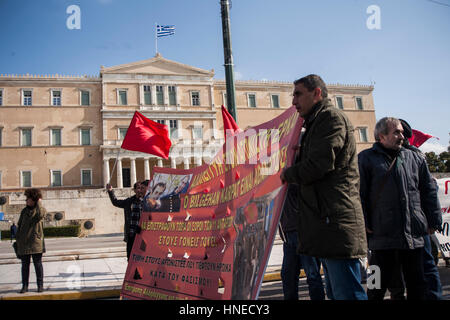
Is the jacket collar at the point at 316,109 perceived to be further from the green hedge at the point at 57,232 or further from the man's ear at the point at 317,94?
the green hedge at the point at 57,232

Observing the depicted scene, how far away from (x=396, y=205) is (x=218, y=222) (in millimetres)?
1582

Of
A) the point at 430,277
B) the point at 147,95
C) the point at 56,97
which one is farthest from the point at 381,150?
the point at 56,97

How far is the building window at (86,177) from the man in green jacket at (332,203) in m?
36.9

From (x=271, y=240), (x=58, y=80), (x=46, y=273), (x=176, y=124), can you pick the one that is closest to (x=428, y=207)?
(x=271, y=240)

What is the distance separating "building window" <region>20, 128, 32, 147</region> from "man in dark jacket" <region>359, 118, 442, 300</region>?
3883 cm

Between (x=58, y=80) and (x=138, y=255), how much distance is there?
38.4 meters

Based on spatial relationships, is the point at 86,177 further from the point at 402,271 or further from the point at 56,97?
the point at 402,271

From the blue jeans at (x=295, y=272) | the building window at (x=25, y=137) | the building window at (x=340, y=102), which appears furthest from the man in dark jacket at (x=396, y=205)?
the building window at (x=340, y=102)

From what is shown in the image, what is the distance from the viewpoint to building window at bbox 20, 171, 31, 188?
35.2 meters

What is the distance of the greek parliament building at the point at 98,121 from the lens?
3594 centimetres

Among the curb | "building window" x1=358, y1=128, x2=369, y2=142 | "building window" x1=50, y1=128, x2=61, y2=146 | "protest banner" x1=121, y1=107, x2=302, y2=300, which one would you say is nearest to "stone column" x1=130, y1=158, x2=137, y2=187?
"building window" x1=50, y1=128, x2=61, y2=146

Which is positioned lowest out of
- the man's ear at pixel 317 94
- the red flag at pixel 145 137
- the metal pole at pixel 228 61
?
the man's ear at pixel 317 94

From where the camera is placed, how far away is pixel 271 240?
244 centimetres

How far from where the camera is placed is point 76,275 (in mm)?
7172
